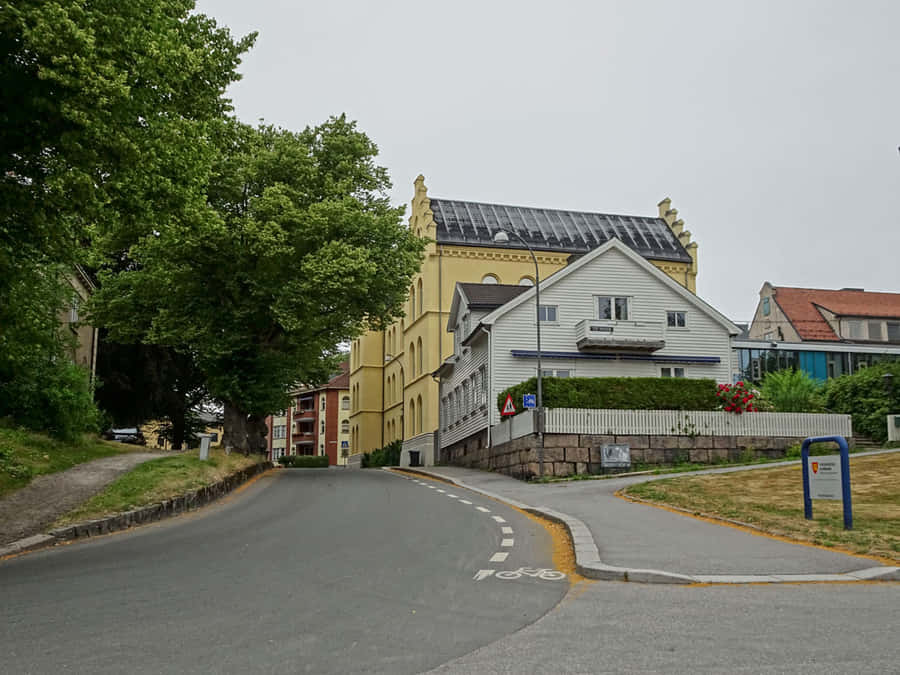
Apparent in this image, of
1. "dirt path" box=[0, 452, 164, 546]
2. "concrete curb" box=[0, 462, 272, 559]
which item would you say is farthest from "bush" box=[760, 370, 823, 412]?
"dirt path" box=[0, 452, 164, 546]

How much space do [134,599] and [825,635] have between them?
18.8 feet

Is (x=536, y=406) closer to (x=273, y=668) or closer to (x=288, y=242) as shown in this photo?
(x=288, y=242)

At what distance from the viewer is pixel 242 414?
3428 centimetres

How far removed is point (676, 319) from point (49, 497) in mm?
30396

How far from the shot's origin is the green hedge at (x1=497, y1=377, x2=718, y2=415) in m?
31.0

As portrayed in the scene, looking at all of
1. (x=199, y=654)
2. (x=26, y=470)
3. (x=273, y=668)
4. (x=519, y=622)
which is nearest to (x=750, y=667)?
(x=519, y=622)

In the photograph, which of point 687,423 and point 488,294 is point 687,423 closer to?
point 687,423

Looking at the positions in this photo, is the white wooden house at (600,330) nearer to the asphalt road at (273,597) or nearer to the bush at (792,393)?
the bush at (792,393)

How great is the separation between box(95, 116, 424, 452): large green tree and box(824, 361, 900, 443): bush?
17.6 m

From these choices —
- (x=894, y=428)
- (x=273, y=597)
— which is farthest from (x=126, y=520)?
(x=894, y=428)

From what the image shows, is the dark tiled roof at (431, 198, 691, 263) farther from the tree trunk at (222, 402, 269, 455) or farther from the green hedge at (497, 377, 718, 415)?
the green hedge at (497, 377, 718, 415)

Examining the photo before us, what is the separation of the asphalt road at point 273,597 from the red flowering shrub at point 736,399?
19.0 meters

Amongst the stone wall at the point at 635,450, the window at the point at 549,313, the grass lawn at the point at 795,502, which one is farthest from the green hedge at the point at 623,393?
the window at the point at 549,313

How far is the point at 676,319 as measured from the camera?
136ft
